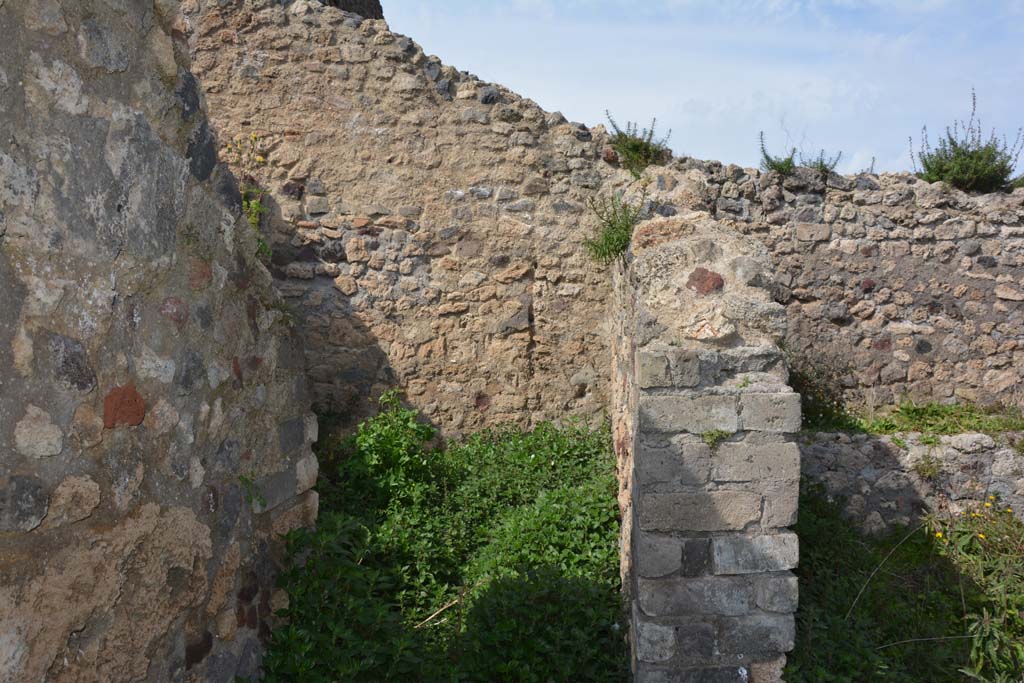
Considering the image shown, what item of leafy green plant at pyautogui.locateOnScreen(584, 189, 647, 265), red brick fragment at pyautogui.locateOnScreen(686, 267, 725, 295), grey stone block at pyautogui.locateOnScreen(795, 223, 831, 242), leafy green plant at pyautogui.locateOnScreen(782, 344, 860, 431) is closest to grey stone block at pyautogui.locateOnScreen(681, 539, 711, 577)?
red brick fragment at pyautogui.locateOnScreen(686, 267, 725, 295)

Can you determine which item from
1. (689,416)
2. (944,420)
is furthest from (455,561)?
(944,420)

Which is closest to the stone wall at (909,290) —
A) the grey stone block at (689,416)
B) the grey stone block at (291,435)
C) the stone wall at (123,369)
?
the grey stone block at (689,416)

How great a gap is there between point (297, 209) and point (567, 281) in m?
2.01

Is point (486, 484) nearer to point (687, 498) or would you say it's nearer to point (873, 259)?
point (687, 498)

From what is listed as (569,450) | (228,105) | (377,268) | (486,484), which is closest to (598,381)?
(569,450)

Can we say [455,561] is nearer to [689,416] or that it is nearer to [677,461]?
[677,461]

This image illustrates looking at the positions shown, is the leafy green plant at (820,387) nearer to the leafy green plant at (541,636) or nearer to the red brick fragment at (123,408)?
the leafy green plant at (541,636)

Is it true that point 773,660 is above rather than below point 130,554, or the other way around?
below

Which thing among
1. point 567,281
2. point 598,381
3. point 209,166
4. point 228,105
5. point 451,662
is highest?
point 228,105

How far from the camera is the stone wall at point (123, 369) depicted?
2320 mm

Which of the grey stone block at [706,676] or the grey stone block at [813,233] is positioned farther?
the grey stone block at [813,233]

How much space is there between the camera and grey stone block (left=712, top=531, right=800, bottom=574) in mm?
3439

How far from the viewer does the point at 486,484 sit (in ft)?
16.8

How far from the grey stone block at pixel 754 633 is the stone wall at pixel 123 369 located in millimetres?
2036
